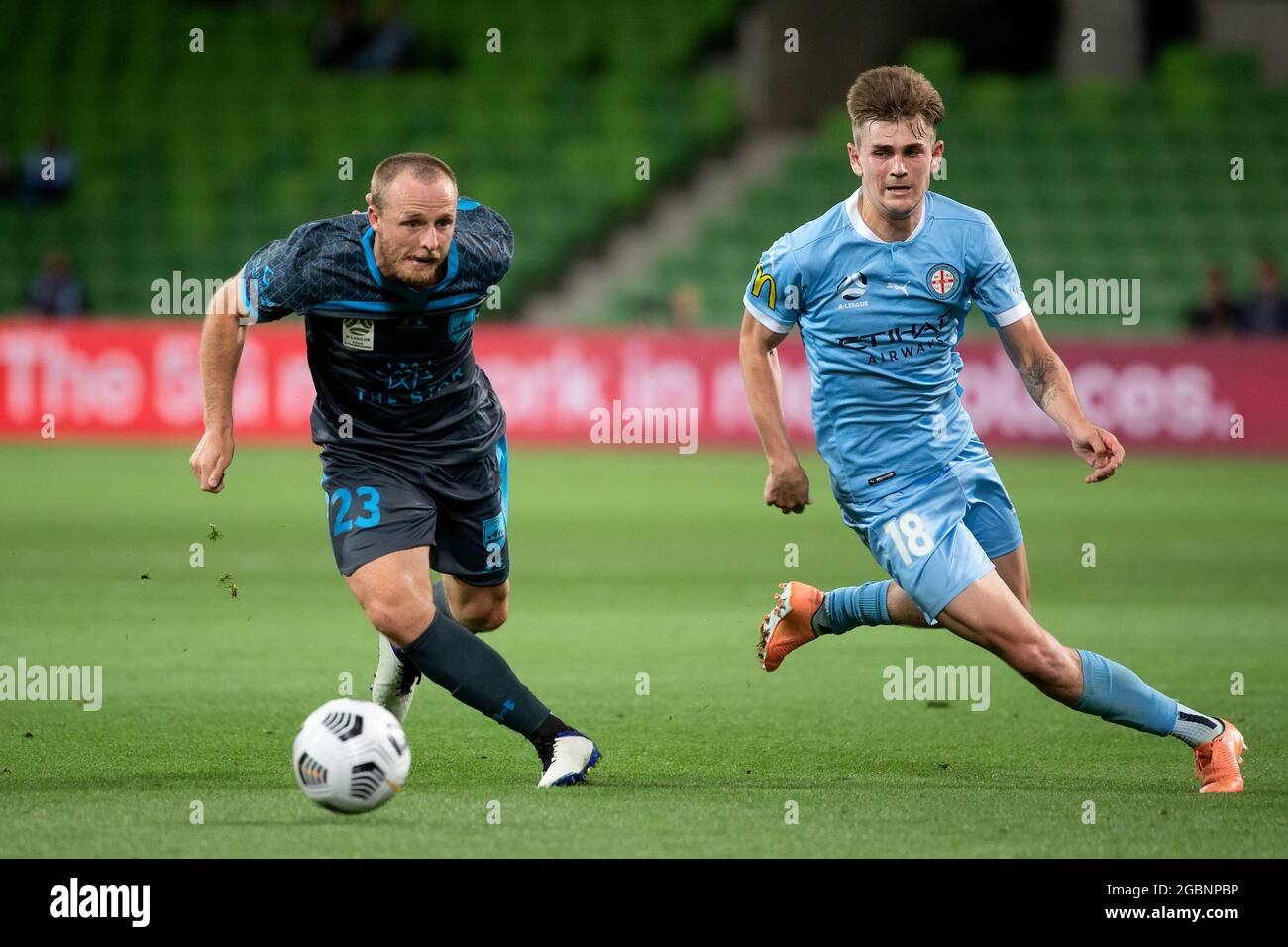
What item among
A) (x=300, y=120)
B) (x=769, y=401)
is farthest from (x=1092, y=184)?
(x=769, y=401)

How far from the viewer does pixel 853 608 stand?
722 centimetres

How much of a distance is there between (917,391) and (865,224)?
1.91ft

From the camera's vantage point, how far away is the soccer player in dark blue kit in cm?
623

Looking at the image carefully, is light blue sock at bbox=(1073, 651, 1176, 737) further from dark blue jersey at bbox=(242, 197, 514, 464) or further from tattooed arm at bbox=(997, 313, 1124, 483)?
dark blue jersey at bbox=(242, 197, 514, 464)

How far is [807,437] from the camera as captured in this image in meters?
21.3

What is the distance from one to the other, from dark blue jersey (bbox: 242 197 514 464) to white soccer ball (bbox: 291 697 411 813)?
1181mm

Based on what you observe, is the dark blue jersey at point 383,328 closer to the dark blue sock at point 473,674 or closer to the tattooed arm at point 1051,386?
the dark blue sock at point 473,674

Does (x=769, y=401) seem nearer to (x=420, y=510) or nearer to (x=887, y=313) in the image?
→ (x=887, y=313)

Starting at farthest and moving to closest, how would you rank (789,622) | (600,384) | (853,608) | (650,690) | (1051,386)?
(600,384) → (650,690) → (789,622) → (853,608) → (1051,386)

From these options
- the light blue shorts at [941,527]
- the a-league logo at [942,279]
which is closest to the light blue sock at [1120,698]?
the light blue shorts at [941,527]

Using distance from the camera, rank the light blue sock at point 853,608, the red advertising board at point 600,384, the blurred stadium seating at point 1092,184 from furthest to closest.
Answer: the blurred stadium seating at point 1092,184, the red advertising board at point 600,384, the light blue sock at point 853,608

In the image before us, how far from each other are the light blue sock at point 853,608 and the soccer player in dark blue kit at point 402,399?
4.31ft

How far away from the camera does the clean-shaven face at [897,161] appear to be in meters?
6.22

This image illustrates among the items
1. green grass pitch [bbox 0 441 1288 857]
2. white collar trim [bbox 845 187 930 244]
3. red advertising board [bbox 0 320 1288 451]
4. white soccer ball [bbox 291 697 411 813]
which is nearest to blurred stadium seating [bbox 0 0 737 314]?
red advertising board [bbox 0 320 1288 451]
